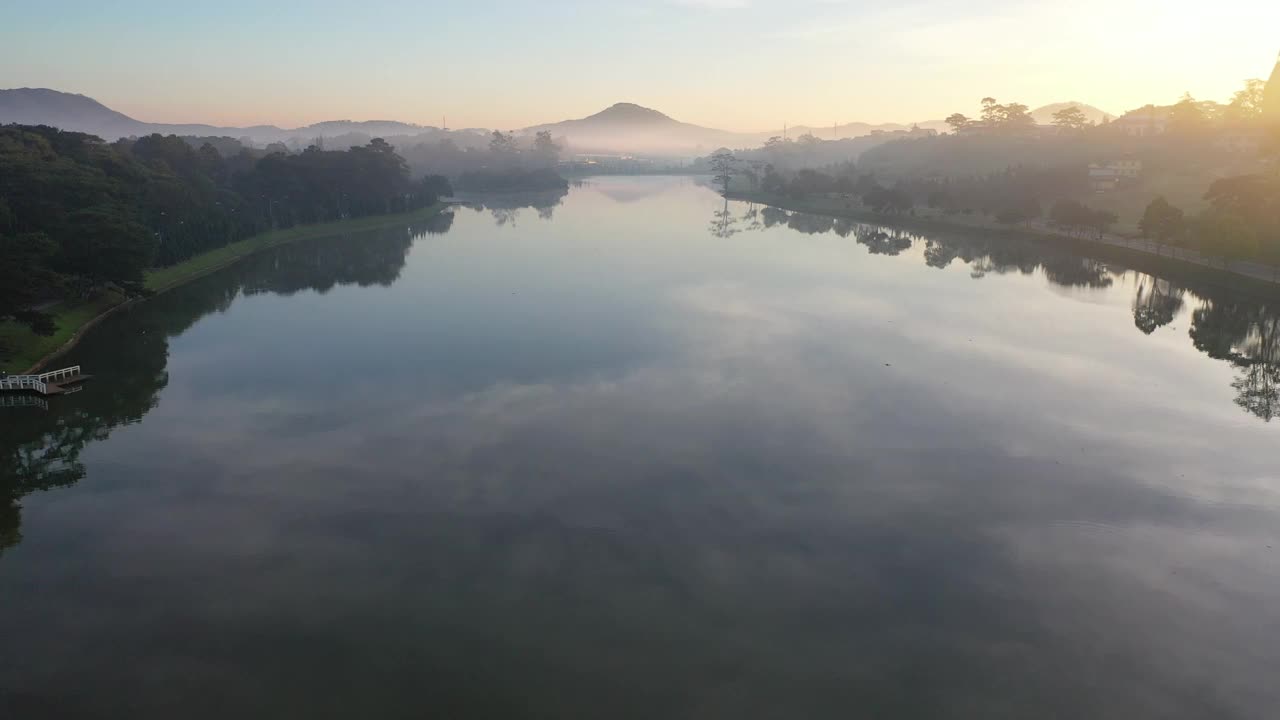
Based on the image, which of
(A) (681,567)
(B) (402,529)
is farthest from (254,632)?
(A) (681,567)

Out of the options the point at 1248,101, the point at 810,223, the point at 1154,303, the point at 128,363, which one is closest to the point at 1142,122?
the point at 1248,101

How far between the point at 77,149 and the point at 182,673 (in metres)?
70.2

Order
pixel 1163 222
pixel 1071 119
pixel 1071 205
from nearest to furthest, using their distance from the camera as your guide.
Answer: pixel 1163 222 < pixel 1071 205 < pixel 1071 119

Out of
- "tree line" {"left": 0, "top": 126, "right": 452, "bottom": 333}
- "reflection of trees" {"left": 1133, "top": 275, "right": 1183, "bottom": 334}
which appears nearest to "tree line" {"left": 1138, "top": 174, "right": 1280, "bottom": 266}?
"reflection of trees" {"left": 1133, "top": 275, "right": 1183, "bottom": 334}

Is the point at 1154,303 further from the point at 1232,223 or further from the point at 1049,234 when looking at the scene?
the point at 1049,234

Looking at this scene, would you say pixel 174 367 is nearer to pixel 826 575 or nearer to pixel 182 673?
pixel 182 673

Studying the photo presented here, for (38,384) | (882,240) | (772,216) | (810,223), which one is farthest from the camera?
(772,216)

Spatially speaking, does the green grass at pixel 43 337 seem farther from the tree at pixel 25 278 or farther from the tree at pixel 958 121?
the tree at pixel 958 121

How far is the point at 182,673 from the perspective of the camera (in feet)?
49.3

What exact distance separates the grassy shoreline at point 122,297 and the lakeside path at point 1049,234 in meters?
67.9

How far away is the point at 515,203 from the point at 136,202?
3576 inches

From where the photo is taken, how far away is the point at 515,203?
14888 cm

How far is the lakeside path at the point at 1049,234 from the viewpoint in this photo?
59.3 m

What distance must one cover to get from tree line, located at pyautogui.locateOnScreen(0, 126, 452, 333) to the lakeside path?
6561 centimetres
